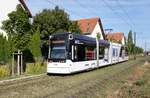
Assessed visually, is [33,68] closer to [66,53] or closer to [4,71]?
[4,71]

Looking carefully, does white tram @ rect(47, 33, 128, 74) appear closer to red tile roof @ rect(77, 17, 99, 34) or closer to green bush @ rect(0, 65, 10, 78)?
green bush @ rect(0, 65, 10, 78)

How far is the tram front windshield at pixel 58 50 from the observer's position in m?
23.6

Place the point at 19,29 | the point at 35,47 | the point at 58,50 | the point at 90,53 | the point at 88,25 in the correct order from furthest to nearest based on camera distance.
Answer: the point at 88,25 → the point at 35,47 → the point at 19,29 → the point at 90,53 → the point at 58,50

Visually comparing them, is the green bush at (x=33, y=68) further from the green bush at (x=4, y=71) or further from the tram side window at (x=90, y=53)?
the tram side window at (x=90, y=53)

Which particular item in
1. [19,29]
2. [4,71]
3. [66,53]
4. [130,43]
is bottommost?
[4,71]

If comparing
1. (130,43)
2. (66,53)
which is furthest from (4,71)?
(130,43)

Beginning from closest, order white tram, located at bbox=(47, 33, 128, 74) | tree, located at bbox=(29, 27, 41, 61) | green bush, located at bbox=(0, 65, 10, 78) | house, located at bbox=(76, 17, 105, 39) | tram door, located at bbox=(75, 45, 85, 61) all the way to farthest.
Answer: green bush, located at bbox=(0, 65, 10, 78) < white tram, located at bbox=(47, 33, 128, 74) < tram door, located at bbox=(75, 45, 85, 61) < tree, located at bbox=(29, 27, 41, 61) < house, located at bbox=(76, 17, 105, 39)

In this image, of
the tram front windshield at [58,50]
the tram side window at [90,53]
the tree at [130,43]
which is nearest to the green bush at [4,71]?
the tram front windshield at [58,50]

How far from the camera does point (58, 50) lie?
24047 millimetres

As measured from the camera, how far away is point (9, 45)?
27109 mm

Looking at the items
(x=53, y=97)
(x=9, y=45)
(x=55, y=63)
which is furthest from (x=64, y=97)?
(x=9, y=45)

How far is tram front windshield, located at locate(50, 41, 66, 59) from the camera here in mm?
23641

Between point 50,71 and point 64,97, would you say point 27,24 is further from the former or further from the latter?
point 64,97

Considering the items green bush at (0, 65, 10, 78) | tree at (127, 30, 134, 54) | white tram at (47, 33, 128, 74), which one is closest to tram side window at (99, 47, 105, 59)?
white tram at (47, 33, 128, 74)
